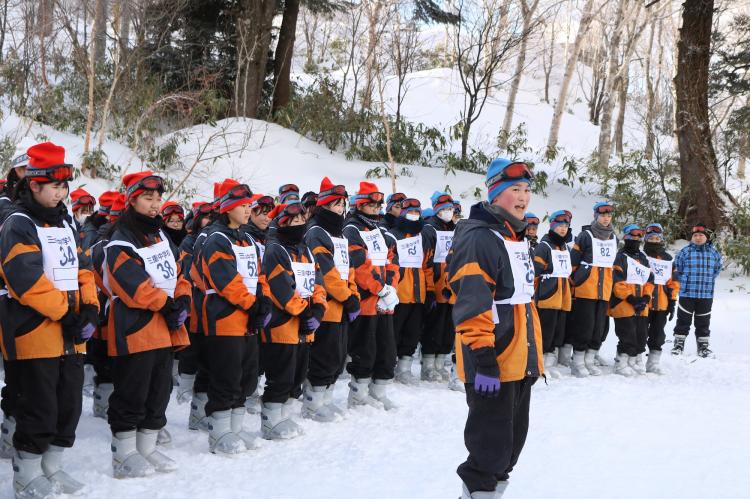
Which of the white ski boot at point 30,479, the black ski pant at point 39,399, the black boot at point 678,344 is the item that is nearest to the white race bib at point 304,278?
the black ski pant at point 39,399

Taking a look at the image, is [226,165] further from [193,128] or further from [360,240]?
[360,240]

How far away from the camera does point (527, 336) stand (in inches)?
170

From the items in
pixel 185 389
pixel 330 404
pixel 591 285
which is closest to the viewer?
pixel 330 404

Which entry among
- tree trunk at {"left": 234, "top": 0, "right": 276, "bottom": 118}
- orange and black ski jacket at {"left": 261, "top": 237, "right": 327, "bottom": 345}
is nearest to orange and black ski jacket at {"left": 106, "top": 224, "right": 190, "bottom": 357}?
orange and black ski jacket at {"left": 261, "top": 237, "right": 327, "bottom": 345}

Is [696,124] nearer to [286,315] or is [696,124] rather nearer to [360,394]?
[360,394]

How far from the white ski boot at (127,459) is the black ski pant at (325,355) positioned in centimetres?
212

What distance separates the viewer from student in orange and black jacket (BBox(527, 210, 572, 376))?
9938 millimetres

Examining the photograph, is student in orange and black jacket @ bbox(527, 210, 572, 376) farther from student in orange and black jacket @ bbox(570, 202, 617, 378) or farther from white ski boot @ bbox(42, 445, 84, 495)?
white ski boot @ bbox(42, 445, 84, 495)

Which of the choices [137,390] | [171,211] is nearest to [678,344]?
[171,211]

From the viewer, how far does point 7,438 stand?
216 inches

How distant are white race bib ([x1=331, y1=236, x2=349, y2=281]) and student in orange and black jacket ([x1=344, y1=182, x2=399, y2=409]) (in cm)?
42

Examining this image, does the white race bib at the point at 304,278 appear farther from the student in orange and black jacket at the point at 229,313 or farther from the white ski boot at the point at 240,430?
the white ski boot at the point at 240,430

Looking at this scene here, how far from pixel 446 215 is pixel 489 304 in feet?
18.5

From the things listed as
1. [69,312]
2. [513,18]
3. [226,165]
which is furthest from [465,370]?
[513,18]
